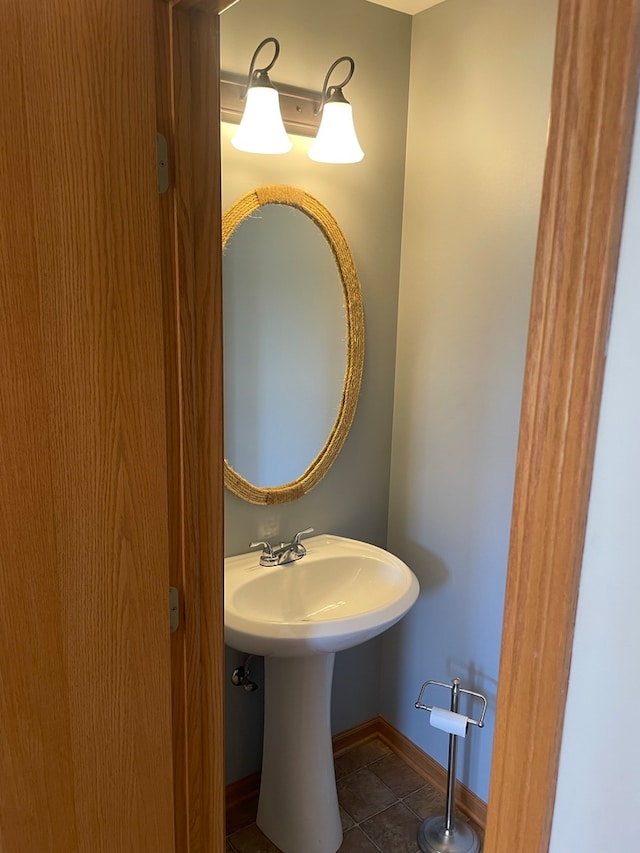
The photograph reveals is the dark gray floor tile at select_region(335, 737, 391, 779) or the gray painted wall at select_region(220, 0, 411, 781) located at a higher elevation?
the gray painted wall at select_region(220, 0, 411, 781)

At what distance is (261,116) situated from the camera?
1.61m

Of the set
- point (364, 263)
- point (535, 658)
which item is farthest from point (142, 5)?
point (364, 263)

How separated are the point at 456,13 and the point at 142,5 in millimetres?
1163

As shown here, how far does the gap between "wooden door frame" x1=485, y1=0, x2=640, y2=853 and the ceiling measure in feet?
5.02

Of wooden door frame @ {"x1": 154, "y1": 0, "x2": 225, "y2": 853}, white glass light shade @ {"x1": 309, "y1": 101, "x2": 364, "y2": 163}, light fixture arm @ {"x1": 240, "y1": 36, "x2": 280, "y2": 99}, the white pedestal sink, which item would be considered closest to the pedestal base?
the white pedestal sink

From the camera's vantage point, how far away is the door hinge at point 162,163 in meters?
1.01

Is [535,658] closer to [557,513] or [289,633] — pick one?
[557,513]

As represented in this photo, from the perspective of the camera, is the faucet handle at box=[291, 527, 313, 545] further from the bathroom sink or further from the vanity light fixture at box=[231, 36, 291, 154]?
the vanity light fixture at box=[231, 36, 291, 154]

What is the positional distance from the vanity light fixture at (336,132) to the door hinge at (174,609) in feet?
3.83

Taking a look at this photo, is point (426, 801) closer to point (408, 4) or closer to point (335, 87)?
point (335, 87)

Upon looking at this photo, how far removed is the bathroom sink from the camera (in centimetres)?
160

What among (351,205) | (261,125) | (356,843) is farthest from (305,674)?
(261,125)

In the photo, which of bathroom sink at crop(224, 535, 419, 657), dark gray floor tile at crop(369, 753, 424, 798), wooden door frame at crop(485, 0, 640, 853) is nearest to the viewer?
wooden door frame at crop(485, 0, 640, 853)

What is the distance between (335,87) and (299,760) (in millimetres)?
1821
